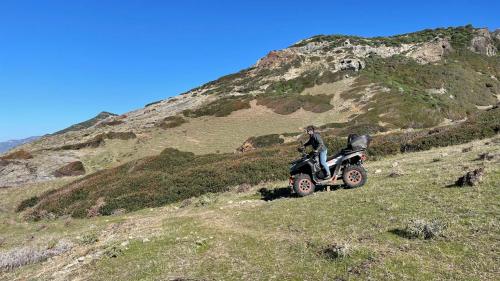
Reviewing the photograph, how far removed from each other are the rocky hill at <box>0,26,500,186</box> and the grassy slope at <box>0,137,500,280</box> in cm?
3103

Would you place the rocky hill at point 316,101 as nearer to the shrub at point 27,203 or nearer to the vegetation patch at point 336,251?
the shrub at point 27,203

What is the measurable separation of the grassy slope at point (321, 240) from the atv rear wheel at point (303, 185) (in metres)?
0.53

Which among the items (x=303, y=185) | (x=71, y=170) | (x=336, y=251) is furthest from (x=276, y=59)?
(x=336, y=251)

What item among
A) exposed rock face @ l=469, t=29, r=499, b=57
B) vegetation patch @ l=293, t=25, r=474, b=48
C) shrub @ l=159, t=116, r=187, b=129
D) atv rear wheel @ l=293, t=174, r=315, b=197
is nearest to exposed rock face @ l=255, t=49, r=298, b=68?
vegetation patch @ l=293, t=25, r=474, b=48

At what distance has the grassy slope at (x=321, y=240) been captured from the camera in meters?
8.23

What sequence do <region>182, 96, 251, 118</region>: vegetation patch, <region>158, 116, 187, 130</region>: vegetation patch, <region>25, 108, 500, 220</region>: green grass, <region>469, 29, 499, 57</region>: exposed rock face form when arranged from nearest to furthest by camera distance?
1. <region>25, 108, 500, 220</region>: green grass
2. <region>158, 116, 187, 130</region>: vegetation patch
3. <region>182, 96, 251, 118</region>: vegetation patch
4. <region>469, 29, 499, 57</region>: exposed rock face

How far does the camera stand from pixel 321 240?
1033 cm

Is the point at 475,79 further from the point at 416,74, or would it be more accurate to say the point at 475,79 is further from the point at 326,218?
the point at 326,218

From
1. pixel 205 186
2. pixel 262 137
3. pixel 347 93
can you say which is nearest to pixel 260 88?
pixel 347 93

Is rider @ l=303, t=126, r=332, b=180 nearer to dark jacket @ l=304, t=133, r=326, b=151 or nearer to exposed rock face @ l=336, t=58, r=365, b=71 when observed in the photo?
dark jacket @ l=304, t=133, r=326, b=151

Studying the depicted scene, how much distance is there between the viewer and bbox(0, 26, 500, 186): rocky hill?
164 feet

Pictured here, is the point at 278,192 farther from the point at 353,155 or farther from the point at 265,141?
the point at 265,141

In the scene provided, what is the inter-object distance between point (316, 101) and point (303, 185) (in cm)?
5019

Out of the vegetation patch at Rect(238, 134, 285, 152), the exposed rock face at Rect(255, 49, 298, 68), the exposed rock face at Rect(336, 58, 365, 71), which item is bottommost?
the vegetation patch at Rect(238, 134, 285, 152)
